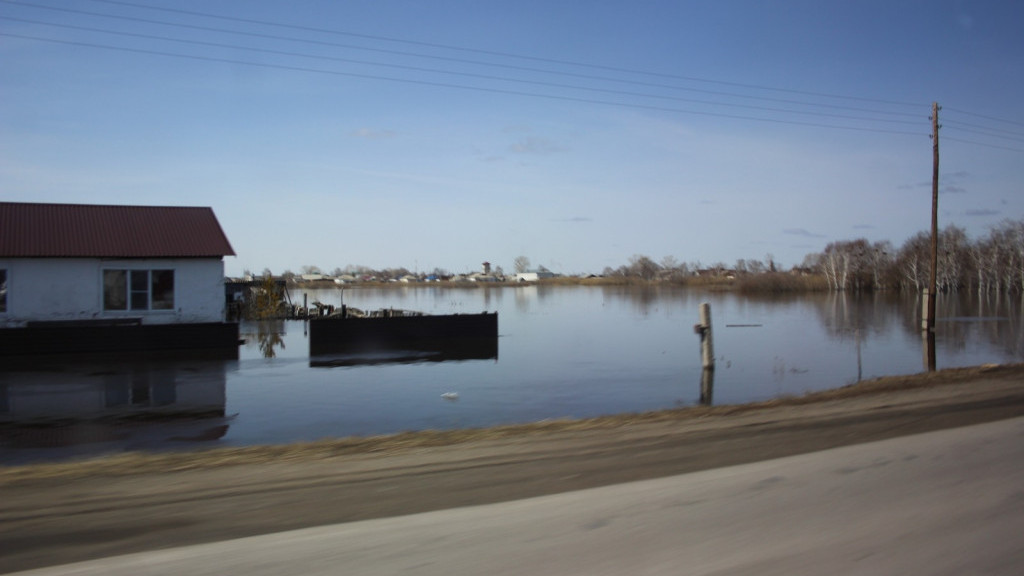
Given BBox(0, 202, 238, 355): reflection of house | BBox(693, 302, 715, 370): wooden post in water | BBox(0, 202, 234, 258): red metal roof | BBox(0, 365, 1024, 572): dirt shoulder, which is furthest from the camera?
BBox(0, 202, 234, 258): red metal roof

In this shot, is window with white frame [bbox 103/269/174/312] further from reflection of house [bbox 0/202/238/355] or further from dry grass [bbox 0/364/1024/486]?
dry grass [bbox 0/364/1024/486]

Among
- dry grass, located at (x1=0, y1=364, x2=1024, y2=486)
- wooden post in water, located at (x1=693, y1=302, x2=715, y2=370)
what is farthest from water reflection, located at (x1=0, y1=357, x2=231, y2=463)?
wooden post in water, located at (x1=693, y1=302, x2=715, y2=370)

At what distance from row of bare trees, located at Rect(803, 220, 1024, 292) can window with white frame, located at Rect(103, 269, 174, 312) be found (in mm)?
80665

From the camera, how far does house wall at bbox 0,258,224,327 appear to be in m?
22.1

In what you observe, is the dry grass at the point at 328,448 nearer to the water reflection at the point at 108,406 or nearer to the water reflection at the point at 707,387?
the water reflection at the point at 108,406

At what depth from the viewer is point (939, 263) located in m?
89.4

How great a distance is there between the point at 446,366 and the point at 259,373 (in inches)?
204

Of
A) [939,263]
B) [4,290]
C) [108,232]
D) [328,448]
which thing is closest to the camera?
[328,448]

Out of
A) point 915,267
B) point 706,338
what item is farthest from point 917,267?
point 706,338

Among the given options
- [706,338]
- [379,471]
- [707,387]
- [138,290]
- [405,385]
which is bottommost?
[707,387]

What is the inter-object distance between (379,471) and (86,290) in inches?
785

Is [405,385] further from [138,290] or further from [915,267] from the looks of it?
[915,267]

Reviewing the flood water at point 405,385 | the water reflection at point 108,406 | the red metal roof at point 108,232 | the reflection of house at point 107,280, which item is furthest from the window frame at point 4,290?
the flood water at point 405,385

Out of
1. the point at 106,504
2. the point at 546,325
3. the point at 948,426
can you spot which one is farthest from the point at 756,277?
the point at 106,504
